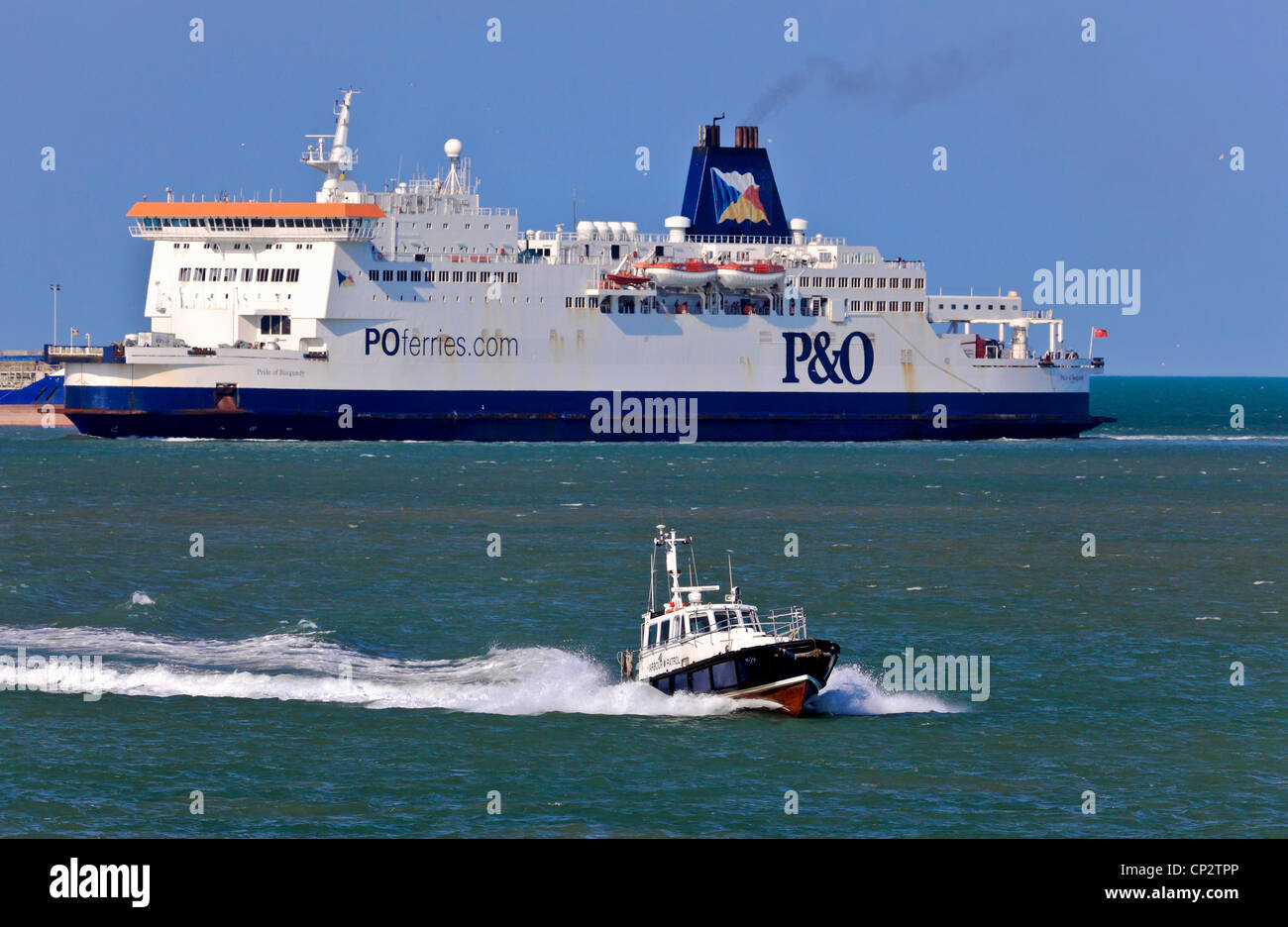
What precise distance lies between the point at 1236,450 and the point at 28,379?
7273cm

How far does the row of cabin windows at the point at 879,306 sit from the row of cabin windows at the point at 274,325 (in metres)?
24.6

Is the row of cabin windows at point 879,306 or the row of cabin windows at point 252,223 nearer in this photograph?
the row of cabin windows at point 252,223

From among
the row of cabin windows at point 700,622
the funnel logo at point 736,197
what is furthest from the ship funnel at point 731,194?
the row of cabin windows at point 700,622

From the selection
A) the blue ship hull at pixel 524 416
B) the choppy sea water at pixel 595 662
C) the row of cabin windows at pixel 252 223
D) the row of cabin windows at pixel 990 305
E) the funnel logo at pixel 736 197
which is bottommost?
the choppy sea water at pixel 595 662

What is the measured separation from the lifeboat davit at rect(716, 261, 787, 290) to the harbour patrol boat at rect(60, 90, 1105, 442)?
0.29ft

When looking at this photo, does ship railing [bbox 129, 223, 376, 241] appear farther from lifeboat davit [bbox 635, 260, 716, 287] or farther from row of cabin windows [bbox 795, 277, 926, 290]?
row of cabin windows [bbox 795, 277, 926, 290]

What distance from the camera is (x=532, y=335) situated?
74125mm

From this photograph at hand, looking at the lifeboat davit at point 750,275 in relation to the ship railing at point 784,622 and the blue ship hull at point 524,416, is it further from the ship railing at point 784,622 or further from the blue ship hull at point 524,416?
the ship railing at point 784,622

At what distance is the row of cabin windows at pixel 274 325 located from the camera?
73000 millimetres

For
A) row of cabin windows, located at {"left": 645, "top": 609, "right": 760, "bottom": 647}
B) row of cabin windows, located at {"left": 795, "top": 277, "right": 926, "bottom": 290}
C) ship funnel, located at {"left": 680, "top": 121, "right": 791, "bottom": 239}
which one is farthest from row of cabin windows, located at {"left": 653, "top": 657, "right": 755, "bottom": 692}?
ship funnel, located at {"left": 680, "top": 121, "right": 791, "bottom": 239}

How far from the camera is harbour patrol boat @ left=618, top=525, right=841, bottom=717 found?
24578mm

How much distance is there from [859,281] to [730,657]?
182ft

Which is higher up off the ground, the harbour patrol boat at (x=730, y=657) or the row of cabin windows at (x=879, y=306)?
the row of cabin windows at (x=879, y=306)
